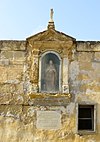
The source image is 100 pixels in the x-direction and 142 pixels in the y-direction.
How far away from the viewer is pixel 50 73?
11578mm

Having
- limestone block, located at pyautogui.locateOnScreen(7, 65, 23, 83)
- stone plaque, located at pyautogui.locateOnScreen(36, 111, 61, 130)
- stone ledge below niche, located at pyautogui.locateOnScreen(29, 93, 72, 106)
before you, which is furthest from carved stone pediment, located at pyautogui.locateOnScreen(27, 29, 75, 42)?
stone plaque, located at pyautogui.locateOnScreen(36, 111, 61, 130)

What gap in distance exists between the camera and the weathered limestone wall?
36.6 ft

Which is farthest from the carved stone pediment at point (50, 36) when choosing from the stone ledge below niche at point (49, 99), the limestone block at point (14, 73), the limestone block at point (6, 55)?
the stone ledge below niche at point (49, 99)

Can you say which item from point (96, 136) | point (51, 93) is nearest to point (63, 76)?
point (51, 93)

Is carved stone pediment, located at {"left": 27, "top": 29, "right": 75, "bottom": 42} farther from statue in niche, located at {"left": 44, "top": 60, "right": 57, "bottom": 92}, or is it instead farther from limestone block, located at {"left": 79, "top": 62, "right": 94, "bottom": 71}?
limestone block, located at {"left": 79, "top": 62, "right": 94, "bottom": 71}

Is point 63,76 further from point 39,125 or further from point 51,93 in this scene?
point 39,125

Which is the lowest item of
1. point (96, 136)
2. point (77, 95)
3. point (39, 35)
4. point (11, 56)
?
point (96, 136)

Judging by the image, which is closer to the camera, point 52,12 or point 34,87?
point 34,87

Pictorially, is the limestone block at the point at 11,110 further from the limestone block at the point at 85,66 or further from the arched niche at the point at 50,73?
the limestone block at the point at 85,66

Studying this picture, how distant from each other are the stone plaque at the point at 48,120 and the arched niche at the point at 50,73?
0.74 m

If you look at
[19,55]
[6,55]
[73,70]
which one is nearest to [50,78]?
[73,70]

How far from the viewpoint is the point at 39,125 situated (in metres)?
11.2

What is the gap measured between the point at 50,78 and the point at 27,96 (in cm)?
99

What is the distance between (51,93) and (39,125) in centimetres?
112
